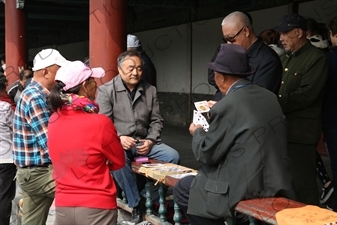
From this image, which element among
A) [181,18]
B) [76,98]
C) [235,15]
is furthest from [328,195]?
[181,18]

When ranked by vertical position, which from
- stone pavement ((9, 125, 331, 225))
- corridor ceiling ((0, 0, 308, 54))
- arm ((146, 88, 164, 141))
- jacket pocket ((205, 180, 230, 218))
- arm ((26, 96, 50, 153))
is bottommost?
stone pavement ((9, 125, 331, 225))

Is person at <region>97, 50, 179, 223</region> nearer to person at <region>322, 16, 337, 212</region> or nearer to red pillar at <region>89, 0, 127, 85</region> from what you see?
red pillar at <region>89, 0, 127, 85</region>

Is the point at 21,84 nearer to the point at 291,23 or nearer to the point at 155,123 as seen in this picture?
the point at 155,123

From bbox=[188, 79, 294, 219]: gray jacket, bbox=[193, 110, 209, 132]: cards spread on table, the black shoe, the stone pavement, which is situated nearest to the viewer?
bbox=[188, 79, 294, 219]: gray jacket

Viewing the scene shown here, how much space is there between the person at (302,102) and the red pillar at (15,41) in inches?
279

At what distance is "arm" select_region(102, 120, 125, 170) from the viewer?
3.06m

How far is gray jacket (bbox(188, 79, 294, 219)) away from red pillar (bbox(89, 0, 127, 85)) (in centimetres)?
240

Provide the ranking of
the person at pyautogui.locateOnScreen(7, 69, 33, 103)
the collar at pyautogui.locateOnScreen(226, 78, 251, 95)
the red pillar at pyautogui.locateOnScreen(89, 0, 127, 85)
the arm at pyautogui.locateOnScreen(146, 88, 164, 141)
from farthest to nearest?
the person at pyautogui.locateOnScreen(7, 69, 33, 103), the red pillar at pyautogui.locateOnScreen(89, 0, 127, 85), the arm at pyautogui.locateOnScreen(146, 88, 164, 141), the collar at pyautogui.locateOnScreen(226, 78, 251, 95)

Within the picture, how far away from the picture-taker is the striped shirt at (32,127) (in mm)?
3682

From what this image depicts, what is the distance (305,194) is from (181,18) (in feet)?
27.1

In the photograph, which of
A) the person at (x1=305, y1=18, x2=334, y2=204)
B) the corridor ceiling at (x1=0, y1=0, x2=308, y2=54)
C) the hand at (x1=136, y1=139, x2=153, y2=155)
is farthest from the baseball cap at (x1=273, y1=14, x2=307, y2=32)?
the corridor ceiling at (x1=0, y1=0, x2=308, y2=54)

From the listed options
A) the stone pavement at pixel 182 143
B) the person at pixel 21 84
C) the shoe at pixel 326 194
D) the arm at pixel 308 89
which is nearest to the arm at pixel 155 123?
the arm at pixel 308 89

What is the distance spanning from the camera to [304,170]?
4090 mm

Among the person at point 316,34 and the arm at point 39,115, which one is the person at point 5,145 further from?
the person at point 316,34
